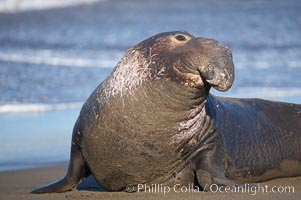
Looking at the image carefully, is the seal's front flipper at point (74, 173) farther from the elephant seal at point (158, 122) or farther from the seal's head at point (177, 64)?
the seal's head at point (177, 64)

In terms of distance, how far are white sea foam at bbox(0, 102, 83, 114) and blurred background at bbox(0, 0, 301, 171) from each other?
12mm

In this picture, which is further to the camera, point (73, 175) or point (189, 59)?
point (73, 175)

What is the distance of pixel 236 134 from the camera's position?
316 inches

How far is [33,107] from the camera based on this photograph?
1240 centimetres

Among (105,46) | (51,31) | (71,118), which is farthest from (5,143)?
(51,31)

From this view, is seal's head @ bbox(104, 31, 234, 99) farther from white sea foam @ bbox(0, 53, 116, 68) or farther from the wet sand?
white sea foam @ bbox(0, 53, 116, 68)

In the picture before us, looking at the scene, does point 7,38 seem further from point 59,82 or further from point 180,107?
point 180,107

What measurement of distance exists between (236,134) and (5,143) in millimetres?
3074

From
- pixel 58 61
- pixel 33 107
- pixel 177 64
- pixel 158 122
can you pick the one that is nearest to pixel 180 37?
pixel 177 64

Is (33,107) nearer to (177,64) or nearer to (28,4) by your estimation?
(177,64)

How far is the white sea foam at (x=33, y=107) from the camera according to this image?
40.2 ft

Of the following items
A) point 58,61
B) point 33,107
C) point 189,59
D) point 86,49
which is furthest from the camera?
point 86,49

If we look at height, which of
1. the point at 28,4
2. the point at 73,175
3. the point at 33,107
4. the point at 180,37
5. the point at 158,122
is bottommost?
the point at 73,175

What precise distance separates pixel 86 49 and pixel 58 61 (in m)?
2.28
